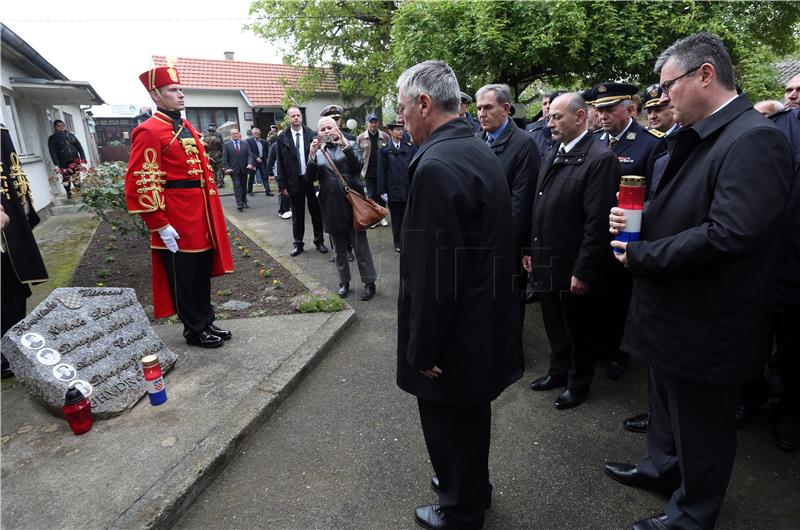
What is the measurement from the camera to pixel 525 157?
361 centimetres

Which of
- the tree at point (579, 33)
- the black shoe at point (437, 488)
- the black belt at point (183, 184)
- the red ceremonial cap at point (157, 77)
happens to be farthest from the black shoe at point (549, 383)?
the tree at point (579, 33)

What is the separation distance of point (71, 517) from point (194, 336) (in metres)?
1.91

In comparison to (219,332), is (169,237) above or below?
above

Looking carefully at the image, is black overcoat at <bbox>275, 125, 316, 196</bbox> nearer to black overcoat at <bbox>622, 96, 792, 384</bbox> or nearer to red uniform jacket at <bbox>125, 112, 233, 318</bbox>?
red uniform jacket at <bbox>125, 112, 233, 318</bbox>

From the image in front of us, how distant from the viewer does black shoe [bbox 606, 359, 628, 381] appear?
365 cm

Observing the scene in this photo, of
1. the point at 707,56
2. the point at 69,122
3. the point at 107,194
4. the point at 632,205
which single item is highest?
the point at 69,122

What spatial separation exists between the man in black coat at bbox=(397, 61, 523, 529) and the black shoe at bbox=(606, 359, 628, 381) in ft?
6.42

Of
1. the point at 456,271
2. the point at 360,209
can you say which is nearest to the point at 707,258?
the point at 456,271

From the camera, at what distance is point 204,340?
4.02m

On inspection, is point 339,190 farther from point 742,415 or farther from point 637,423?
point 742,415

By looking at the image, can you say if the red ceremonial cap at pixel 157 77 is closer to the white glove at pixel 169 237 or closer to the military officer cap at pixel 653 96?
the white glove at pixel 169 237

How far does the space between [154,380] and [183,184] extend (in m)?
1.58

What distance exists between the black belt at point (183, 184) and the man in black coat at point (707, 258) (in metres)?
3.23

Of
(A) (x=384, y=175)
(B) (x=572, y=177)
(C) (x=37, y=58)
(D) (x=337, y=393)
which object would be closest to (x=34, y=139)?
(C) (x=37, y=58)
